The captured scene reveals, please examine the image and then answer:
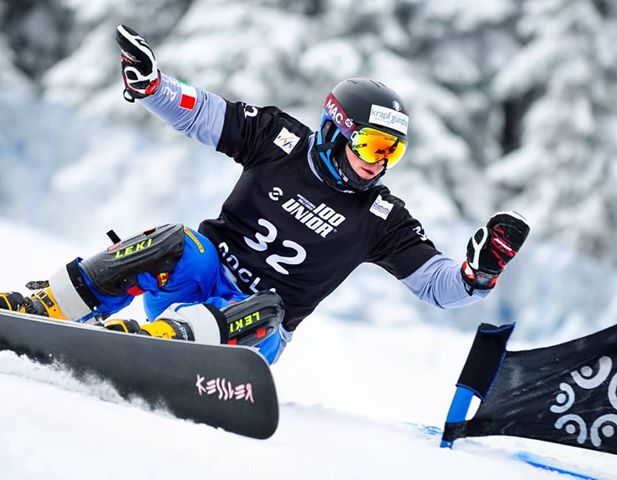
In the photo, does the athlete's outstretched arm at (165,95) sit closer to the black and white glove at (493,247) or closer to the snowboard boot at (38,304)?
the snowboard boot at (38,304)

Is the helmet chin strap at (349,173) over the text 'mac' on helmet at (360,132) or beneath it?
beneath

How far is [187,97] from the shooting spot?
3.78 metres

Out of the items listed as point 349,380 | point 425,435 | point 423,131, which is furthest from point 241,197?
point 423,131

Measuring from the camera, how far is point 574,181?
1387 centimetres

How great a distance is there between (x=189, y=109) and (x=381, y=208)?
3.16ft

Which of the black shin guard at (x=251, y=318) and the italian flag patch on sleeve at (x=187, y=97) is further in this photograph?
the italian flag patch on sleeve at (x=187, y=97)

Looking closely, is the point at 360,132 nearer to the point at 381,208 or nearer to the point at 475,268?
the point at 381,208

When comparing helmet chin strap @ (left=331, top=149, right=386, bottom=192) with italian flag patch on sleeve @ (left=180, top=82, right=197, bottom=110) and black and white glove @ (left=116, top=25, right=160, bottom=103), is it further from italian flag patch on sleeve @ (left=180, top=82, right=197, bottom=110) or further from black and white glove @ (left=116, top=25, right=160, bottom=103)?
black and white glove @ (left=116, top=25, right=160, bottom=103)

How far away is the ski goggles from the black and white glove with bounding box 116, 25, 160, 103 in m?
0.89

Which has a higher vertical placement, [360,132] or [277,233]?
[360,132]

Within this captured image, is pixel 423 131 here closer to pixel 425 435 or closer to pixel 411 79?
pixel 411 79

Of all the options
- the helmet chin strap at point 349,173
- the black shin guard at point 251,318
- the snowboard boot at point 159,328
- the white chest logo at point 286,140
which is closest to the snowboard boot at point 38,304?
the snowboard boot at point 159,328

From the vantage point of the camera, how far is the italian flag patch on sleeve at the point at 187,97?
3.77 m

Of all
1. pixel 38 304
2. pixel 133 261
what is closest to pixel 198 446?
pixel 133 261
